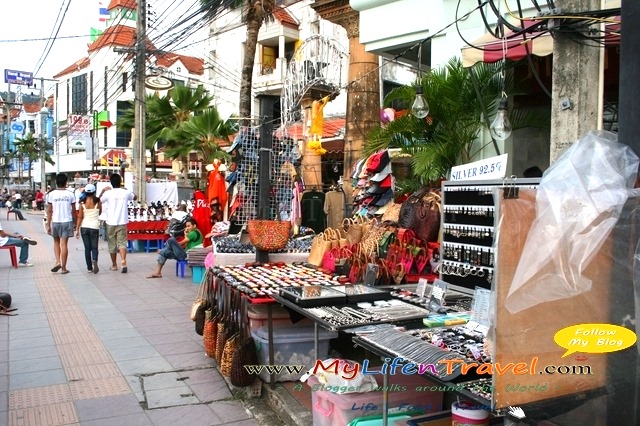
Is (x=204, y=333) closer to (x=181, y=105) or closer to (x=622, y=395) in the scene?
(x=622, y=395)

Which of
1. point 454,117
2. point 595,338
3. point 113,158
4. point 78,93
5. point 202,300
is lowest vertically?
point 202,300

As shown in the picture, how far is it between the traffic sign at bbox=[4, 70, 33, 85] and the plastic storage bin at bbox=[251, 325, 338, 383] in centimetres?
5202

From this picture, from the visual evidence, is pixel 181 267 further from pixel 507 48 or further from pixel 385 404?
pixel 385 404

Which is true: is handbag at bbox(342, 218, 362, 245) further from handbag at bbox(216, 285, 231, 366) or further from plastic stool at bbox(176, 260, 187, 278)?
plastic stool at bbox(176, 260, 187, 278)

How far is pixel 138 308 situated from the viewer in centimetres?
808

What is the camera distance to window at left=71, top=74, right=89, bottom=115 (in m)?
42.9

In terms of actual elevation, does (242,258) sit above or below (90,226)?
below

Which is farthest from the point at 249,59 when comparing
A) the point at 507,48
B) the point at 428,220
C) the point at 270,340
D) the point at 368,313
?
the point at 368,313

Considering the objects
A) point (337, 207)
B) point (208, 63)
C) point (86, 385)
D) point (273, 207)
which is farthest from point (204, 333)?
point (208, 63)

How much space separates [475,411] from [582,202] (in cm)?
114

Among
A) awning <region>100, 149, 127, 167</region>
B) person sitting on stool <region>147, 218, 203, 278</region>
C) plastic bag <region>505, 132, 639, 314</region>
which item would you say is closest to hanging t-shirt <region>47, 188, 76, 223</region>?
person sitting on stool <region>147, 218, 203, 278</region>

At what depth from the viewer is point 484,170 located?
158 inches

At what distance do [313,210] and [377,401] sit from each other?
24.0ft

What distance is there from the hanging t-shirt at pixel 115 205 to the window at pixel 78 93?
3471 cm
